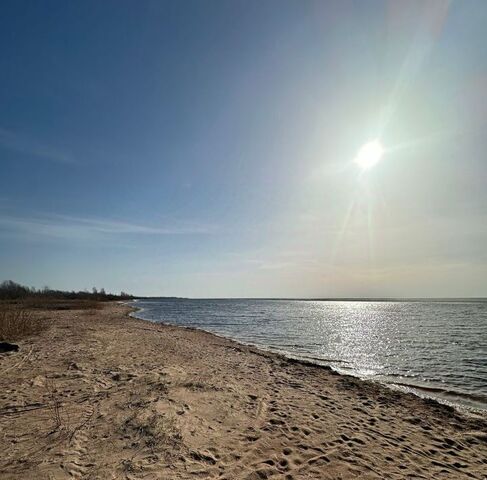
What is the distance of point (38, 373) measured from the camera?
37.9ft

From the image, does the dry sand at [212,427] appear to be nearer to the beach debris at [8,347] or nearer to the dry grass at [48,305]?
the beach debris at [8,347]

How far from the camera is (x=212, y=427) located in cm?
759

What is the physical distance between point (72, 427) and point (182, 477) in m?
3.28

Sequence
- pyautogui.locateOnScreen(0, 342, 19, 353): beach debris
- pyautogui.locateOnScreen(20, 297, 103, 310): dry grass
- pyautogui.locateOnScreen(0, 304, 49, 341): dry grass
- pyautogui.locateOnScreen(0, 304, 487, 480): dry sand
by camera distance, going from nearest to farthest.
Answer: pyautogui.locateOnScreen(0, 304, 487, 480): dry sand
pyautogui.locateOnScreen(0, 342, 19, 353): beach debris
pyautogui.locateOnScreen(0, 304, 49, 341): dry grass
pyautogui.locateOnScreen(20, 297, 103, 310): dry grass

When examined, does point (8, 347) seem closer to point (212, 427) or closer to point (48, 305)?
point (212, 427)

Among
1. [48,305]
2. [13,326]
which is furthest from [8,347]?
[48,305]

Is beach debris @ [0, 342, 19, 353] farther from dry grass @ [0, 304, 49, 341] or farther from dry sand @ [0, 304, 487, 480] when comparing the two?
dry sand @ [0, 304, 487, 480]

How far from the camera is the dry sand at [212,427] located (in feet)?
19.1

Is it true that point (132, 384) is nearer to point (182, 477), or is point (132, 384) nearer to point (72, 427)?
point (72, 427)

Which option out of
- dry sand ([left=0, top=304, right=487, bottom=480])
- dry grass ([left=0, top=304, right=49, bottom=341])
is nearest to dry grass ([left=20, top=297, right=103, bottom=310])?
dry grass ([left=0, top=304, right=49, bottom=341])

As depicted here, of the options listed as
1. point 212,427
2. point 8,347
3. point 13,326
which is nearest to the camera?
point 212,427

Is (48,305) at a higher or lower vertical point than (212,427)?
higher

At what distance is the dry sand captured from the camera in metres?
5.82

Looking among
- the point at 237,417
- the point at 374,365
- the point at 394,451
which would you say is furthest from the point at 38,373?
the point at 374,365
